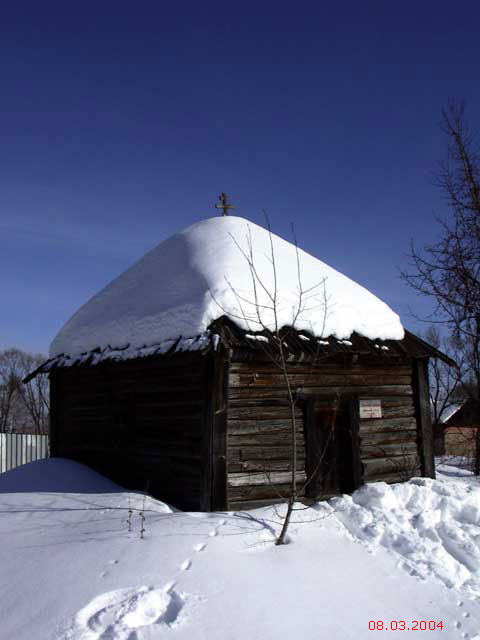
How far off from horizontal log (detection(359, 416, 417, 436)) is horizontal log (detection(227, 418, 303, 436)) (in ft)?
5.76

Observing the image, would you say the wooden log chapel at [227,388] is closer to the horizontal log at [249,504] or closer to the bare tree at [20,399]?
the horizontal log at [249,504]

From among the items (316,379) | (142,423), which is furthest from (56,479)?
(316,379)

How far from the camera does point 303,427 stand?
900cm

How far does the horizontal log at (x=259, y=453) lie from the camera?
8.14 metres

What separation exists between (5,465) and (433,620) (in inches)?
693

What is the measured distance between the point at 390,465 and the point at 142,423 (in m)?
4.41

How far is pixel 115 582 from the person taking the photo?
17.7 feet

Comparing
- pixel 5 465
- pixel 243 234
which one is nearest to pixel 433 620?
pixel 243 234

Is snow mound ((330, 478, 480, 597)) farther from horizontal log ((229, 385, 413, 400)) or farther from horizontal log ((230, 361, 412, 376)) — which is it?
horizontal log ((230, 361, 412, 376))

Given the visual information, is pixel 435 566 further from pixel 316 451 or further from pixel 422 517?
pixel 316 451

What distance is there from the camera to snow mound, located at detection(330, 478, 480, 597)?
6.50 meters

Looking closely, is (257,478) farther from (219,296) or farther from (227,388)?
(219,296)
